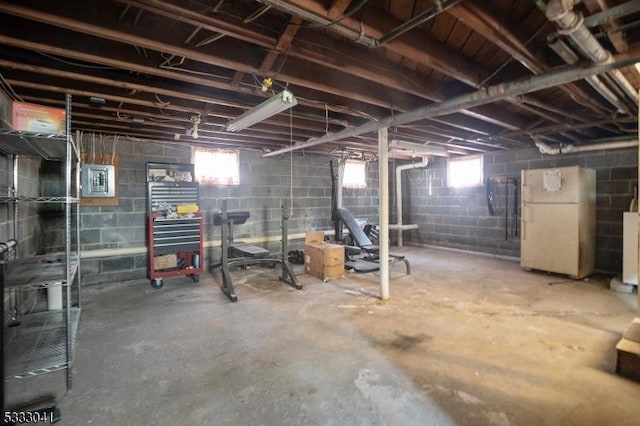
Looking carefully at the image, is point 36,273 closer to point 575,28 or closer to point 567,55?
point 575,28

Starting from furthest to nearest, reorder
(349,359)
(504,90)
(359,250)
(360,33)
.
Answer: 1. (359,250)
2. (504,90)
3. (349,359)
4. (360,33)

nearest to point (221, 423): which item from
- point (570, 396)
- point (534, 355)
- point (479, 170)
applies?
point (570, 396)

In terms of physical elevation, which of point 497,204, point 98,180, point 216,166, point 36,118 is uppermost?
point 216,166

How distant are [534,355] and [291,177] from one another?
4560 millimetres

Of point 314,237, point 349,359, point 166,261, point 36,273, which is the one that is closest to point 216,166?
point 166,261

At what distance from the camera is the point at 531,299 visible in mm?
3533

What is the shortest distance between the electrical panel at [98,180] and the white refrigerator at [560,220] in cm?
595

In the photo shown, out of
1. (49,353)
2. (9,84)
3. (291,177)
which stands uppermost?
(9,84)

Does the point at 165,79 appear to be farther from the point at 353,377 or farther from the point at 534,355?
the point at 534,355

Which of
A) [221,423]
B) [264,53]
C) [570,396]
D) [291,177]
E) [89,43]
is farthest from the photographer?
[291,177]

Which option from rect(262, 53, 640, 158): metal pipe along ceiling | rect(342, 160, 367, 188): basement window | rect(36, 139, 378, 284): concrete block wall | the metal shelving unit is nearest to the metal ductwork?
rect(262, 53, 640, 158): metal pipe along ceiling

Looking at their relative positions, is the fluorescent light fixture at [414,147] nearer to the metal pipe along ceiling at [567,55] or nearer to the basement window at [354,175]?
the basement window at [354,175]

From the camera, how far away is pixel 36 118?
2.03 metres

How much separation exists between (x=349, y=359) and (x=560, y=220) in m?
3.91
